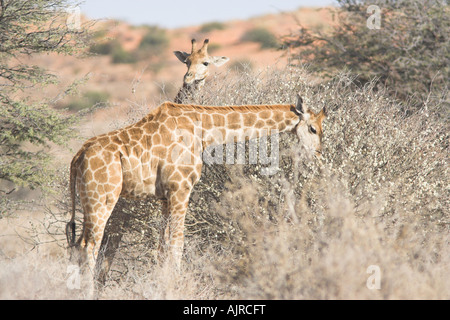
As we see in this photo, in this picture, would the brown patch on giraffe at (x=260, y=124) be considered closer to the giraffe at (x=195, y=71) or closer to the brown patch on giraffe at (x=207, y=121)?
the brown patch on giraffe at (x=207, y=121)

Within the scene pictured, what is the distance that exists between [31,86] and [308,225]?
21.7ft

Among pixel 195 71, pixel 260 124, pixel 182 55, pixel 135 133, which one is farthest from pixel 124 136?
pixel 182 55

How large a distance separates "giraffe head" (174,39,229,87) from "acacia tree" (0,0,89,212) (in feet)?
9.04

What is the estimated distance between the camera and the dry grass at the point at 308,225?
5812 mm

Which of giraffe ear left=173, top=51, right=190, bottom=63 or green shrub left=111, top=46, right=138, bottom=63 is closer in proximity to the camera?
giraffe ear left=173, top=51, right=190, bottom=63

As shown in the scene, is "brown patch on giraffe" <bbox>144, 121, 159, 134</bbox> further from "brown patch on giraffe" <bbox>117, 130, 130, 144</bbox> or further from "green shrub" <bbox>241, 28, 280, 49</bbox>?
"green shrub" <bbox>241, 28, 280, 49</bbox>

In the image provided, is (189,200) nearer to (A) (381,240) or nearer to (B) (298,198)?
(B) (298,198)

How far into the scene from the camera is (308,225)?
7.11 metres

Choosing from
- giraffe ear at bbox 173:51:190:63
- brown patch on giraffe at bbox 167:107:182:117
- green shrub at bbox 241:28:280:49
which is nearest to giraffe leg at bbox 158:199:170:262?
brown patch on giraffe at bbox 167:107:182:117

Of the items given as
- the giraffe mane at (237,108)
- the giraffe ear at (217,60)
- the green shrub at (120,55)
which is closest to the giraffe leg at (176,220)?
the giraffe mane at (237,108)

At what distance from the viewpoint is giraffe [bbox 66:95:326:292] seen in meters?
6.98

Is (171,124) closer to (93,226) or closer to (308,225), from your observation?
(93,226)

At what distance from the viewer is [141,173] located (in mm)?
7191
